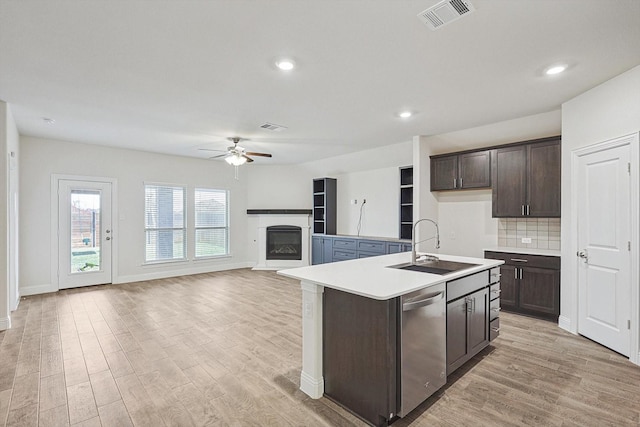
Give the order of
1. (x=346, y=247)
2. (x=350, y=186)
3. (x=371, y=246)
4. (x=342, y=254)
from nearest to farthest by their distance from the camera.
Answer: (x=371, y=246)
(x=346, y=247)
(x=342, y=254)
(x=350, y=186)

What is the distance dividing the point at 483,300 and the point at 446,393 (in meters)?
0.96

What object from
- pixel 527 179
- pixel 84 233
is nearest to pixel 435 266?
pixel 527 179

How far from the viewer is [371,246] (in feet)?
19.9

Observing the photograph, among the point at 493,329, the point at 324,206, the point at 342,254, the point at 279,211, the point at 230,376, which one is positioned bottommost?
the point at 230,376

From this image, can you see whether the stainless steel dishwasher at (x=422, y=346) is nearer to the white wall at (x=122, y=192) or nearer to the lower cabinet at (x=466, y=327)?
the lower cabinet at (x=466, y=327)

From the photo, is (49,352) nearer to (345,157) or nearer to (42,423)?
(42,423)

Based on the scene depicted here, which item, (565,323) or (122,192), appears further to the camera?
(122,192)

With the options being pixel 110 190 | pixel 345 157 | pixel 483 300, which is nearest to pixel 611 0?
pixel 483 300

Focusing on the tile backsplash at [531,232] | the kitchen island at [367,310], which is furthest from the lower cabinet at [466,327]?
the tile backsplash at [531,232]

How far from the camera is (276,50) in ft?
8.30

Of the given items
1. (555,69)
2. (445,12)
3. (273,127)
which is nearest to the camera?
(445,12)

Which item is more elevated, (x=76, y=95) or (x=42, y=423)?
(x=76, y=95)

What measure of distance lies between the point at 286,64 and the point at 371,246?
13.3 ft

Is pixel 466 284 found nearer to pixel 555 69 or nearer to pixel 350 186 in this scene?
pixel 555 69
